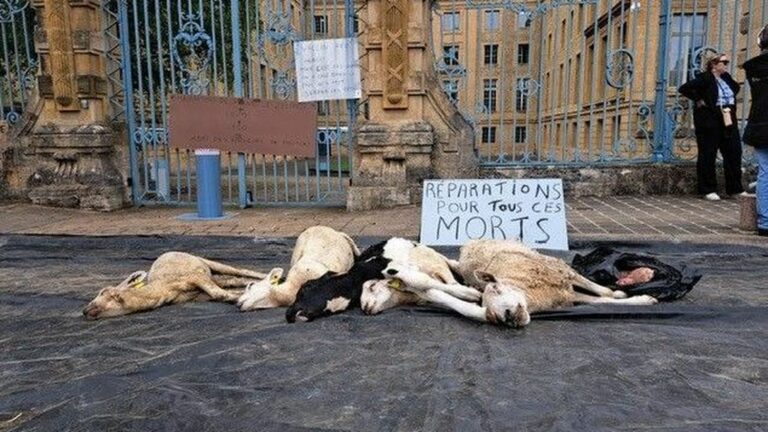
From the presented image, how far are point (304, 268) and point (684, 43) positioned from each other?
855cm

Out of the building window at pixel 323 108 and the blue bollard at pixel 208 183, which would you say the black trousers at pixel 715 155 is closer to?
the building window at pixel 323 108

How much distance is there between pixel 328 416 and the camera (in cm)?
217

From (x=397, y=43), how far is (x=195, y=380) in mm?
5979

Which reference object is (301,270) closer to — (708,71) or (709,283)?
(709,283)

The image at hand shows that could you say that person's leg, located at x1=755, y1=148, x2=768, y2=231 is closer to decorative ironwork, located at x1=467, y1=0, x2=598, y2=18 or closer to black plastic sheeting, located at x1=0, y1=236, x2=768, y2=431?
black plastic sheeting, located at x1=0, y1=236, x2=768, y2=431

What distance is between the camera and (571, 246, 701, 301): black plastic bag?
3.60 metres

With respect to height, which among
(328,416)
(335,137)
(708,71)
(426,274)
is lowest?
(328,416)

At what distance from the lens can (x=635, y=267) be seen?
13.3ft

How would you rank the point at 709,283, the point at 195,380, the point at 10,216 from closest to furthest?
the point at 195,380, the point at 709,283, the point at 10,216

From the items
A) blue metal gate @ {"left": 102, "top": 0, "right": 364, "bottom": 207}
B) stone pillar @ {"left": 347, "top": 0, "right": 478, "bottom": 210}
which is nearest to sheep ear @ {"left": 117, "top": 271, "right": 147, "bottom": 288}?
stone pillar @ {"left": 347, "top": 0, "right": 478, "bottom": 210}

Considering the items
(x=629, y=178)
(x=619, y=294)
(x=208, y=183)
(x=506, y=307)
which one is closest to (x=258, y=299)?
(x=506, y=307)

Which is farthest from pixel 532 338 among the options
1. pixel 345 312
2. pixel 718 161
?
pixel 718 161

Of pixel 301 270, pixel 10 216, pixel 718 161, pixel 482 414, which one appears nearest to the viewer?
pixel 482 414

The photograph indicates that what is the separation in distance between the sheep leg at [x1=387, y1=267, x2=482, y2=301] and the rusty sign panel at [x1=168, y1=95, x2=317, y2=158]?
4.95 metres
